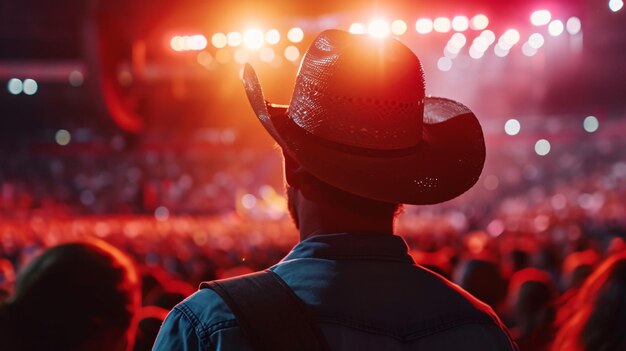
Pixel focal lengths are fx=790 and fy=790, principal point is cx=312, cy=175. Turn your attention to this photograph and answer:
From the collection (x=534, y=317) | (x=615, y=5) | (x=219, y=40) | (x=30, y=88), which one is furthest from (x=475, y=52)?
(x=30, y=88)

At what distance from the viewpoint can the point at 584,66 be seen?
21984 mm

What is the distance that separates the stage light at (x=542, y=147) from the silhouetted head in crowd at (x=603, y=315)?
102 ft

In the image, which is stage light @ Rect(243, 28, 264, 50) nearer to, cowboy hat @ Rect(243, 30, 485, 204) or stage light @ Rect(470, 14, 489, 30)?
stage light @ Rect(470, 14, 489, 30)

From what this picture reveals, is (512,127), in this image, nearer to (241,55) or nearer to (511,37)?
(241,55)

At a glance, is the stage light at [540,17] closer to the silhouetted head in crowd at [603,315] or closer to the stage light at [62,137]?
the silhouetted head in crowd at [603,315]

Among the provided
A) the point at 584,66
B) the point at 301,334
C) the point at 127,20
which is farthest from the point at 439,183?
the point at 584,66

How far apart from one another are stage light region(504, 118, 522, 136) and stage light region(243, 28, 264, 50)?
22.5m

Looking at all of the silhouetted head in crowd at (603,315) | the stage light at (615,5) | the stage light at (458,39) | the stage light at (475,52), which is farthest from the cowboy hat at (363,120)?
the stage light at (475,52)

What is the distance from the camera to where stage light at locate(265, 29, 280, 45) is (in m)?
10.8

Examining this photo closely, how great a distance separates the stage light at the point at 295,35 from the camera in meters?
10.8

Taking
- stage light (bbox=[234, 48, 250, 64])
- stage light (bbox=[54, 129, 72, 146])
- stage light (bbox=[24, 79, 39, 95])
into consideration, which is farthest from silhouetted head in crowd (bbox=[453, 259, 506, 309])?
stage light (bbox=[54, 129, 72, 146])

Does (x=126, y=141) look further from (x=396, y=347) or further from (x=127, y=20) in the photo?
(x=396, y=347)

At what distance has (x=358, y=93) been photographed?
5.35 feet

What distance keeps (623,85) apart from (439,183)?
74.2 feet
